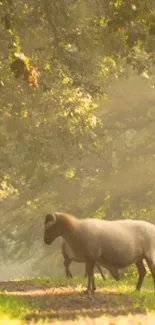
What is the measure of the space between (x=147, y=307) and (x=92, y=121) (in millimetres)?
12928

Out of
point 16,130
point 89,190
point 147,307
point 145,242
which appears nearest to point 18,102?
point 16,130

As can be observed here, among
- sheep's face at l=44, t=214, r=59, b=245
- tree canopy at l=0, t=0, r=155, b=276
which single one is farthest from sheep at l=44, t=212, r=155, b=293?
tree canopy at l=0, t=0, r=155, b=276

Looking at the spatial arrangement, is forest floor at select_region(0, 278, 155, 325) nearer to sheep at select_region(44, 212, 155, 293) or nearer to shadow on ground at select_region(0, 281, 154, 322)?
shadow on ground at select_region(0, 281, 154, 322)

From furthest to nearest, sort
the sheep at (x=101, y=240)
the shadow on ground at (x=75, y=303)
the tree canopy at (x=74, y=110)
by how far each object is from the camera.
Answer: the tree canopy at (x=74, y=110), the sheep at (x=101, y=240), the shadow on ground at (x=75, y=303)

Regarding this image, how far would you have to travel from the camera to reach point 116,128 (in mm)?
38406

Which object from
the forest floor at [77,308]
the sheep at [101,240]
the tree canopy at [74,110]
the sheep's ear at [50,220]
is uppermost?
the tree canopy at [74,110]

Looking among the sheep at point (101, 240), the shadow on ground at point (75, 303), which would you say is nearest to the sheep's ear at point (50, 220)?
the sheep at point (101, 240)

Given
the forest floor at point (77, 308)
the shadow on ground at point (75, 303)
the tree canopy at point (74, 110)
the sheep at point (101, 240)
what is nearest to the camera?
the forest floor at point (77, 308)

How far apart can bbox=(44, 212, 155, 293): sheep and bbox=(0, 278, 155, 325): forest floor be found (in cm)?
61

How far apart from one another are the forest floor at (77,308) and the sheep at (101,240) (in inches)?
24.1

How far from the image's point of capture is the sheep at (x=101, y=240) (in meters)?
9.79

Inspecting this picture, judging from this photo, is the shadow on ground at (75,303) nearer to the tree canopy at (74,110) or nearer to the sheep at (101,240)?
the sheep at (101,240)

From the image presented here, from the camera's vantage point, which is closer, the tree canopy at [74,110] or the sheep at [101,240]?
the sheep at [101,240]

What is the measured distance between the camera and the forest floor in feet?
24.7
